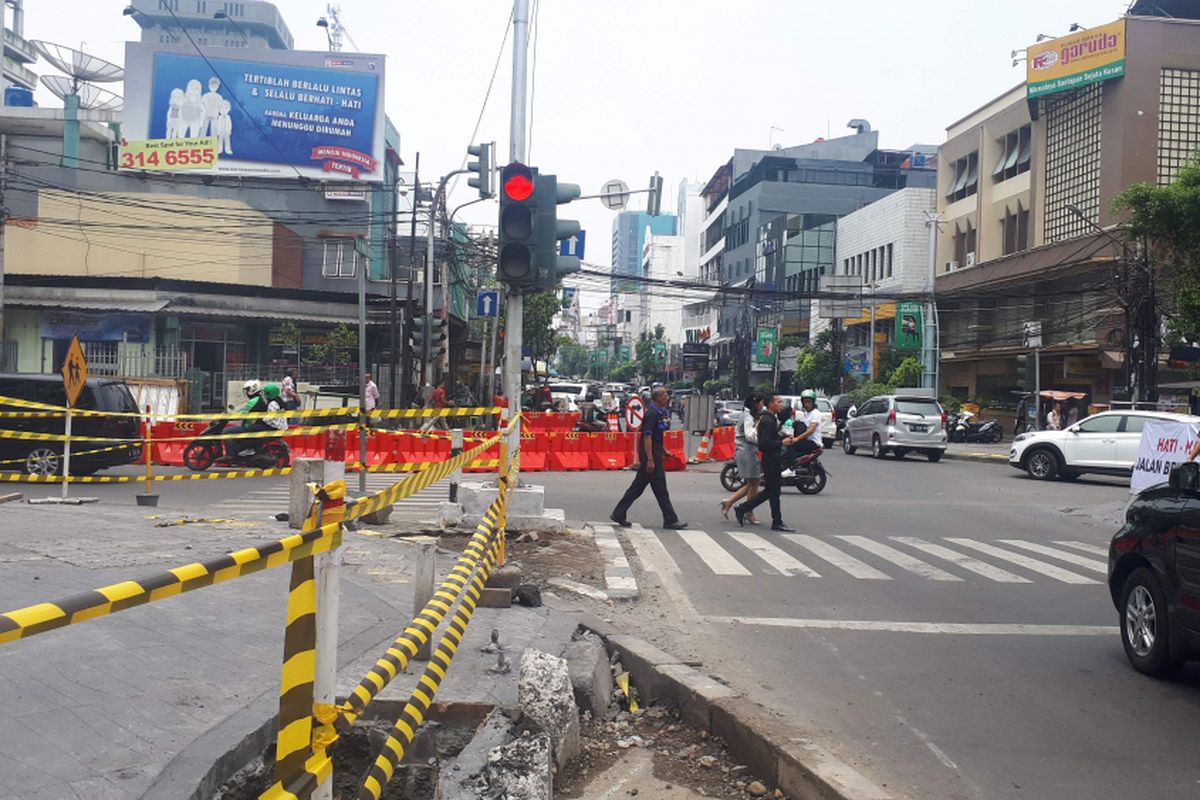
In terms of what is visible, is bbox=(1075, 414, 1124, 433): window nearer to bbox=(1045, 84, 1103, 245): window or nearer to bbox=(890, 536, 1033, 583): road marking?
bbox=(890, 536, 1033, 583): road marking

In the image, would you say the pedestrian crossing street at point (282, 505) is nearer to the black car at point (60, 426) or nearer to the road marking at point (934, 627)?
the black car at point (60, 426)

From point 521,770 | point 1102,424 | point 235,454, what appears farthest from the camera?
point 1102,424

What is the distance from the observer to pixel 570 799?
15.3 ft

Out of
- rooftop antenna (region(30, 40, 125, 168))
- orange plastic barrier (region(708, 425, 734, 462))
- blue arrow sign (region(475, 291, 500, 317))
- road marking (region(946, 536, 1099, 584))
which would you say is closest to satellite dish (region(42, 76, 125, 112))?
rooftop antenna (region(30, 40, 125, 168))

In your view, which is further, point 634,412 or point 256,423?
point 634,412

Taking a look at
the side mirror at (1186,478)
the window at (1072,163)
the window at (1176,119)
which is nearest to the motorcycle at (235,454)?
the side mirror at (1186,478)

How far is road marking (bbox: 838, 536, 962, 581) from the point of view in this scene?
10.6 meters

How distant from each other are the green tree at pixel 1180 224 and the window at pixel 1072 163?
1399cm

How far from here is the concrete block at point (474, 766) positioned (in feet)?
12.9

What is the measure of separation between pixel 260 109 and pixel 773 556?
4129 centimetres

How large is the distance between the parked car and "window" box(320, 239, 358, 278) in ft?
104

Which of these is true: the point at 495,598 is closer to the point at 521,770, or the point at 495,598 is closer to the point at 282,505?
the point at 521,770

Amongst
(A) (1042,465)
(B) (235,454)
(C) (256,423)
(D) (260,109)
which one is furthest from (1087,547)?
(D) (260,109)

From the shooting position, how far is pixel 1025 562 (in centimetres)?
1165
